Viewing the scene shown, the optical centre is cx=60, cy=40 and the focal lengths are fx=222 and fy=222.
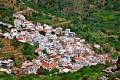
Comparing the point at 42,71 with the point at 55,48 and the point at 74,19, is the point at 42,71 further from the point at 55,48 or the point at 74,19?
the point at 74,19

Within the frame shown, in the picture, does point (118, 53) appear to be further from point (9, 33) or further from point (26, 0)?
point (26, 0)

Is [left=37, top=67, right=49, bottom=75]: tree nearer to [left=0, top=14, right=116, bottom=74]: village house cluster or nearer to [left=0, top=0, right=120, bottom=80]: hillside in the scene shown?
[left=0, top=14, right=116, bottom=74]: village house cluster

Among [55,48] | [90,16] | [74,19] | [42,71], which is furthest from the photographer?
[90,16]

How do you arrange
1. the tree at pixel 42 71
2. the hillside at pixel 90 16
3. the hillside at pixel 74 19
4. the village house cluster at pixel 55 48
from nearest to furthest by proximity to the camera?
the tree at pixel 42 71 → the village house cluster at pixel 55 48 → the hillside at pixel 74 19 → the hillside at pixel 90 16

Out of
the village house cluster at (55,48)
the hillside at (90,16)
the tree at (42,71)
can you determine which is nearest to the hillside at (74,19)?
the hillside at (90,16)

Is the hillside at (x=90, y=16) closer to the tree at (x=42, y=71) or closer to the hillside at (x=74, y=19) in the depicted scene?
the hillside at (x=74, y=19)

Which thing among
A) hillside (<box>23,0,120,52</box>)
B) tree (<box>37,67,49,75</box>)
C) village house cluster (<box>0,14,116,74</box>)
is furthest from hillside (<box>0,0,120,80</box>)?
tree (<box>37,67,49,75</box>)

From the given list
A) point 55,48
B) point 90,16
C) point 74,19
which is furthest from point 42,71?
point 90,16

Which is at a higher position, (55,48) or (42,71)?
(42,71)
